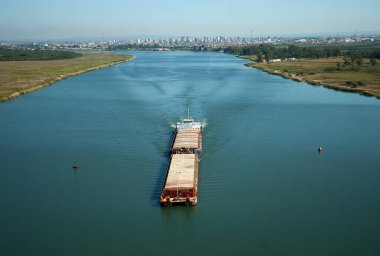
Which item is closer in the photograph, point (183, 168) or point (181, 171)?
point (181, 171)

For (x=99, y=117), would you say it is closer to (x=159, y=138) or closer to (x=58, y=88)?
(x=159, y=138)

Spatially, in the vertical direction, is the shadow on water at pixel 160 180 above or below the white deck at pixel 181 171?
below

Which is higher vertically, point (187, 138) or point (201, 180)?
point (187, 138)

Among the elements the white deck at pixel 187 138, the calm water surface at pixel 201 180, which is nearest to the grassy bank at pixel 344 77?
the calm water surface at pixel 201 180

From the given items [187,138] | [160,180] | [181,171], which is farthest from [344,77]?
[160,180]

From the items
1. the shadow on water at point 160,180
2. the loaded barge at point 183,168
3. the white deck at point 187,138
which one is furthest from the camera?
the white deck at point 187,138

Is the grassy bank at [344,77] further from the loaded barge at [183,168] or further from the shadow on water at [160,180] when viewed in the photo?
the shadow on water at [160,180]

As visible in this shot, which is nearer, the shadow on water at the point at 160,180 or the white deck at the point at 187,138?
the shadow on water at the point at 160,180

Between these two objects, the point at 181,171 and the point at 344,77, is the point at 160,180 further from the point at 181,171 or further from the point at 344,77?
the point at 344,77
